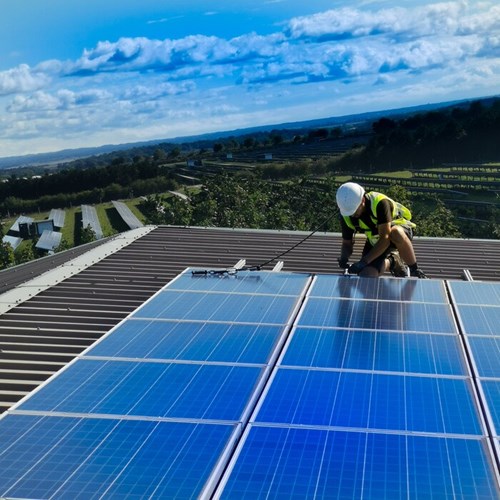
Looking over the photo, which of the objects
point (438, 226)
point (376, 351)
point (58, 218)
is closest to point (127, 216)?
point (58, 218)

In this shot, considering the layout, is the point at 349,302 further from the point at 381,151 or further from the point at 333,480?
the point at 381,151

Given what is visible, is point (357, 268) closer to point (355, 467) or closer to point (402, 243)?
point (402, 243)

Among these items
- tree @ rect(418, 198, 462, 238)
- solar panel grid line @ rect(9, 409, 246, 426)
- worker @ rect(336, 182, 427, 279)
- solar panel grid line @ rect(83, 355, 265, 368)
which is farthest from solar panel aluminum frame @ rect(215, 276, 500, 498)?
tree @ rect(418, 198, 462, 238)

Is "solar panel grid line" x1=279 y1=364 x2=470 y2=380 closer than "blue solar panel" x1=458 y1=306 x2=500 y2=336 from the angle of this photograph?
Yes

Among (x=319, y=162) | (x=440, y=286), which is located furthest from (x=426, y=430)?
(x=319, y=162)

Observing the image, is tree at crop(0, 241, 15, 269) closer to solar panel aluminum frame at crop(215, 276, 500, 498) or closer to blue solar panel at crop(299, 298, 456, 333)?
blue solar panel at crop(299, 298, 456, 333)

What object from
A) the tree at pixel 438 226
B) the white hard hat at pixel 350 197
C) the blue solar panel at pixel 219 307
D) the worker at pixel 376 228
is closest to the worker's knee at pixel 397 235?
the worker at pixel 376 228
